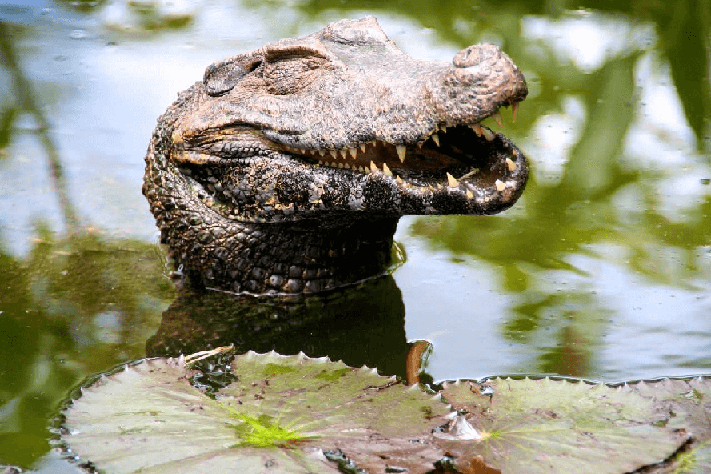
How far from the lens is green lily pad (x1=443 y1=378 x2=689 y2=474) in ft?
8.90

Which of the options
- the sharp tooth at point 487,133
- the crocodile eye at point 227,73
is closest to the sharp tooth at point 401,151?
the sharp tooth at point 487,133

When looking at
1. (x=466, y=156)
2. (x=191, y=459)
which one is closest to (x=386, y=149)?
(x=466, y=156)

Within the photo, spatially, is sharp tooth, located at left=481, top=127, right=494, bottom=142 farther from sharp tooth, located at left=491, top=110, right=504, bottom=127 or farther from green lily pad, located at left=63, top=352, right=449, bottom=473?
green lily pad, located at left=63, top=352, right=449, bottom=473

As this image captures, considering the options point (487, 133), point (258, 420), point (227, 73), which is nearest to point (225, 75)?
point (227, 73)

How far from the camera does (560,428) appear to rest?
2859 millimetres

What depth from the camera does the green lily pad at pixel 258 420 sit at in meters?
2.74

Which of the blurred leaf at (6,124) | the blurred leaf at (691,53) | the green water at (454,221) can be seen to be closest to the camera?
the green water at (454,221)

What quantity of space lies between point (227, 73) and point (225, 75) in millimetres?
13

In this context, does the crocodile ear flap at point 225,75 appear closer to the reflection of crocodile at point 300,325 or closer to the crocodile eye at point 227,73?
the crocodile eye at point 227,73

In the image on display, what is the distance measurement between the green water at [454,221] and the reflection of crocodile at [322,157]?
254 millimetres

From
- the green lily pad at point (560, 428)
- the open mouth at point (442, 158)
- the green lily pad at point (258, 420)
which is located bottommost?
the green lily pad at point (258, 420)

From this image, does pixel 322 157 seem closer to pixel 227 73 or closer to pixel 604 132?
pixel 227 73

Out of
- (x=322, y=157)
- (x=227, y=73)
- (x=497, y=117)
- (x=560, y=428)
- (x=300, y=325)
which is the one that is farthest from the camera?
(x=227, y=73)

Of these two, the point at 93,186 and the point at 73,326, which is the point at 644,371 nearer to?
the point at 73,326
